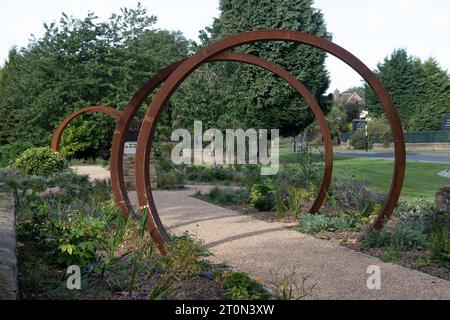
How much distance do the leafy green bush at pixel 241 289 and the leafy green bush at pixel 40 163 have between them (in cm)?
1266

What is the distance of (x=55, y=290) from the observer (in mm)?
4980

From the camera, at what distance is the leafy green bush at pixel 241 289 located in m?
4.89

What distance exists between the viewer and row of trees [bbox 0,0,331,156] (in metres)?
27.4

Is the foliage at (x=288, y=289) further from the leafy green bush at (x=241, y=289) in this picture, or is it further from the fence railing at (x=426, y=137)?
the fence railing at (x=426, y=137)

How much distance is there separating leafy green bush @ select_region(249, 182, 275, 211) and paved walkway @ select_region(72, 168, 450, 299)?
0.58 m

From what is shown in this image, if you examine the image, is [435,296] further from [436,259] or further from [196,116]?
[196,116]

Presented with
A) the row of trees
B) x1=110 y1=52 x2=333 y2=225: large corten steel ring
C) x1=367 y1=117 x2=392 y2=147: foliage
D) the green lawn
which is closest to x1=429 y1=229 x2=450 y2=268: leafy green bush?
x1=110 y1=52 x2=333 y2=225: large corten steel ring

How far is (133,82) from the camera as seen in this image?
2958 cm

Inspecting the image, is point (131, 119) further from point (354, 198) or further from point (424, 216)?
point (424, 216)

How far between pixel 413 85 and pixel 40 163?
148 ft

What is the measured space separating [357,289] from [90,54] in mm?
25841

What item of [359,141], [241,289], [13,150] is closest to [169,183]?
[241,289]

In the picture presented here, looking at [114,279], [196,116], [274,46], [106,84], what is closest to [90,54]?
[106,84]

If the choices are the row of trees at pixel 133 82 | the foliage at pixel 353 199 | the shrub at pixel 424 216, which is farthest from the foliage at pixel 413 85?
the shrub at pixel 424 216
